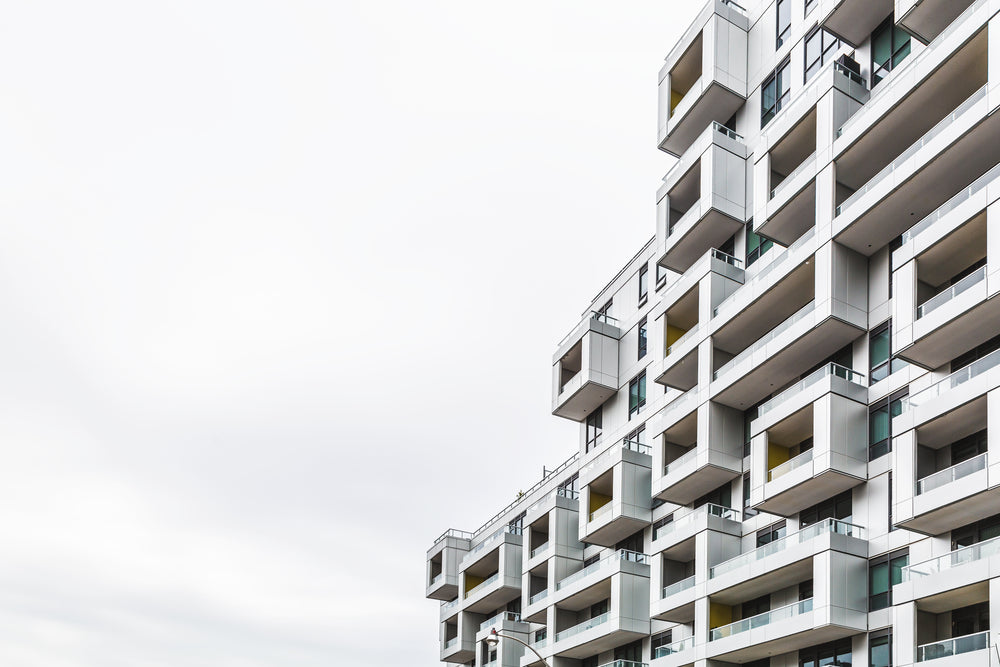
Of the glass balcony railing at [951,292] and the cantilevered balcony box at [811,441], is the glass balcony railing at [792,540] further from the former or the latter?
the glass balcony railing at [951,292]

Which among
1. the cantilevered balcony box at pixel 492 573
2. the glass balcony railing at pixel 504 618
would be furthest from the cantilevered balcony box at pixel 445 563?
the glass balcony railing at pixel 504 618

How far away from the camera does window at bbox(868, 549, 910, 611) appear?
34.9 meters

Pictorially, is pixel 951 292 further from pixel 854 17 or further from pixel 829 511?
pixel 854 17

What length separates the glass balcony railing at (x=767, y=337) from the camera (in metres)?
39.7

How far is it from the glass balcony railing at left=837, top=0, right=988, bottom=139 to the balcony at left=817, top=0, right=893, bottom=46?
2.41m

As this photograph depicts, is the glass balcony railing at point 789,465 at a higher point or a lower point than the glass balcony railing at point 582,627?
higher

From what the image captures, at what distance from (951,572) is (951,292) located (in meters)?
8.07

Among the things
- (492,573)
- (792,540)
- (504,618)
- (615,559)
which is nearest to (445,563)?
(492,573)

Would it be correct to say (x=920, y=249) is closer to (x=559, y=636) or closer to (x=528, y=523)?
(x=559, y=636)

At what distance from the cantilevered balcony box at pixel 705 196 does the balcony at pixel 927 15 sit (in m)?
11.1

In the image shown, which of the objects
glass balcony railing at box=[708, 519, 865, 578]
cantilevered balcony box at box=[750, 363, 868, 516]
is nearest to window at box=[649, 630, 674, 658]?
glass balcony railing at box=[708, 519, 865, 578]

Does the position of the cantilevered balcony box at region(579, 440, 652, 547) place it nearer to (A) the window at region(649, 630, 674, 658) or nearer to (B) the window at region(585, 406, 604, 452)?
(B) the window at region(585, 406, 604, 452)

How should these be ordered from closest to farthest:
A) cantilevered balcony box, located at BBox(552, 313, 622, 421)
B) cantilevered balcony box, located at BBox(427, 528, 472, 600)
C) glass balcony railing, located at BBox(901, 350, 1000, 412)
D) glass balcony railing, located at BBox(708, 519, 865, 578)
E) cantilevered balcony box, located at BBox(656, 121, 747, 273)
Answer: glass balcony railing, located at BBox(901, 350, 1000, 412) → glass balcony railing, located at BBox(708, 519, 865, 578) → cantilevered balcony box, located at BBox(656, 121, 747, 273) → cantilevered balcony box, located at BBox(552, 313, 622, 421) → cantilevered balcony box, located at BBox(427, 528, 472, 600)

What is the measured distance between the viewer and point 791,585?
131 ft
